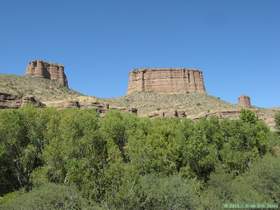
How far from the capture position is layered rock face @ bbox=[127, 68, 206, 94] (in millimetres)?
147750

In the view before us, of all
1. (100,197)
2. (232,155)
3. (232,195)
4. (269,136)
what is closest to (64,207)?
(100,197)

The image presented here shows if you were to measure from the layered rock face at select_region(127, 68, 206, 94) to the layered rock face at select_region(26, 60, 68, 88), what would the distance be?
2704 centimetres

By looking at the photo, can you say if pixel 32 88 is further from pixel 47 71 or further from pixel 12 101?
pixel 47 71

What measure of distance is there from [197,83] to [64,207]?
408 feet

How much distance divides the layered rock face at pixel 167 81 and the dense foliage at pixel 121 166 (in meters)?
96.7

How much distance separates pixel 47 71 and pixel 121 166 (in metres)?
102

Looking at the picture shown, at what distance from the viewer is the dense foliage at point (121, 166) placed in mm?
30047

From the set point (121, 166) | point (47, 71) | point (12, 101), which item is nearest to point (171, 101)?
point (47, 71)

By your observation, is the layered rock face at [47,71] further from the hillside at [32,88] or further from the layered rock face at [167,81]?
the layered rock face at [167,81]

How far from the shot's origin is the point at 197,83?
150 m

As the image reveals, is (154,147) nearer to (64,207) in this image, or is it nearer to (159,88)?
(64,207)

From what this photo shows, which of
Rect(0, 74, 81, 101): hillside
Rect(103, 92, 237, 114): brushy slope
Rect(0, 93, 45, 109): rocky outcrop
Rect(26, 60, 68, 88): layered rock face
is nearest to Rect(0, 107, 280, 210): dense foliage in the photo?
Rect(0, 93, 45, 109): rocky outcrop

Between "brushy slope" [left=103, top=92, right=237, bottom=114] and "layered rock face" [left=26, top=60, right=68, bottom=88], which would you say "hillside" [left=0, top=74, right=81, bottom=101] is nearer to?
"layered rock face" [left=26, top=60, right=68, bottom=88]

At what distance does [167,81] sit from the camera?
149250 mm
